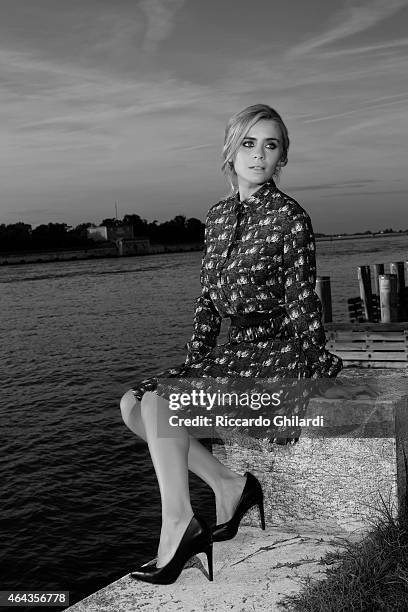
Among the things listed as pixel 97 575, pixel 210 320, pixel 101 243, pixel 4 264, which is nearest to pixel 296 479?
pixel 210 320

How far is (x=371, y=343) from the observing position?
13.7m

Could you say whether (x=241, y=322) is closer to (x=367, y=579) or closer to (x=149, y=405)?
(x=149, y=405)

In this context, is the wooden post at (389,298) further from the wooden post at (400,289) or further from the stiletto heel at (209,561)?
the stiletto heel at (209,561)

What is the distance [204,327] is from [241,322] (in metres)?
0.28

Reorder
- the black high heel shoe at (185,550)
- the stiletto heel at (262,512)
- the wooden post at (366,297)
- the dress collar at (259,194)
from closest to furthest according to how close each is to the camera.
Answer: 1. the black high heel shoe at (185,550)
2. the dress collar at (259,194)
3. the stiletto heel at (262,512)
4. the wooden post at (366,297)

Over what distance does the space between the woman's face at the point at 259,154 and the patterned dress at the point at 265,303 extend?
0.30 feet

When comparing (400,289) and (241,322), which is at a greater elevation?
(241,322)

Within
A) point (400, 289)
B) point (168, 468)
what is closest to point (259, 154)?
point (168, 468)

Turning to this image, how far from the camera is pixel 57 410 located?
711 inches

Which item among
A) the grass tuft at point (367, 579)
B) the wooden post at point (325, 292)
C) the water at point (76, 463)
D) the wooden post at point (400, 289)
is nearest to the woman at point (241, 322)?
the grass tuft at point (367, 579)

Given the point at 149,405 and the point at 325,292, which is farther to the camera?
the point at 325,292

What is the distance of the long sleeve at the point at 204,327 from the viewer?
13.1 ft

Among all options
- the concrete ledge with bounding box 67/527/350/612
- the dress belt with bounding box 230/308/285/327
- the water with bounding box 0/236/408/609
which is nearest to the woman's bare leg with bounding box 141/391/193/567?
the concrete ledge with bounding box 67/527/350/612

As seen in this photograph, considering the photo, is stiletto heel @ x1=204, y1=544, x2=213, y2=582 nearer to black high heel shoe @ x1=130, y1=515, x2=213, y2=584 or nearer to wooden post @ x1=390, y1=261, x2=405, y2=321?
black high heel shoe @ x1=130, y1=515, x2=213, y2=584
